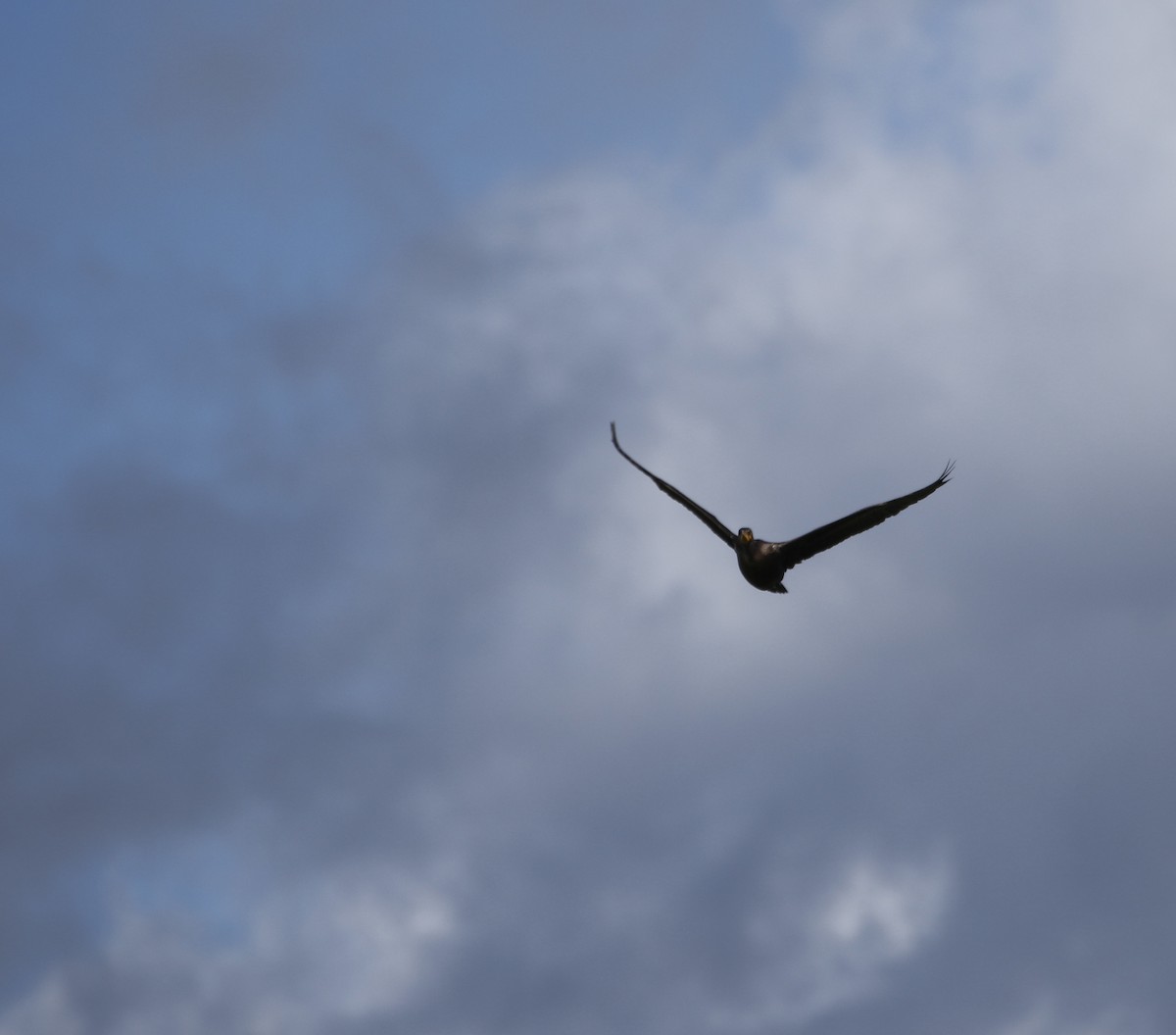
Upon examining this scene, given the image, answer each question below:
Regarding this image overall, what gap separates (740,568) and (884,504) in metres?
4.55

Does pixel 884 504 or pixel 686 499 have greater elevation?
pixel 686 499

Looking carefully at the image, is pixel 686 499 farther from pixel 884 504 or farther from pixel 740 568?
pixel 884 504

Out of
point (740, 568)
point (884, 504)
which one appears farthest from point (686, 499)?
point (884, 504)

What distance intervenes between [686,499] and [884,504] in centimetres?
627

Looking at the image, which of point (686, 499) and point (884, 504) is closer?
point (884, 504)

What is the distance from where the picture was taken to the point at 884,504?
3800 centimetres

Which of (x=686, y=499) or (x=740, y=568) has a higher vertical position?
(x=686, y=499)

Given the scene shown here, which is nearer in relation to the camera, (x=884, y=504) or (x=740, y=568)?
(x=884, y=504)

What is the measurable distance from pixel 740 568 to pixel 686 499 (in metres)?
2.71

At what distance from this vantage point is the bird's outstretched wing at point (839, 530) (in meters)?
37.6

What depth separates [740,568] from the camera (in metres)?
40.8

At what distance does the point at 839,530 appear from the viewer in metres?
39.3

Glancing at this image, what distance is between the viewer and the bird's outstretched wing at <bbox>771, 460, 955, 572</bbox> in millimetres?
37594
